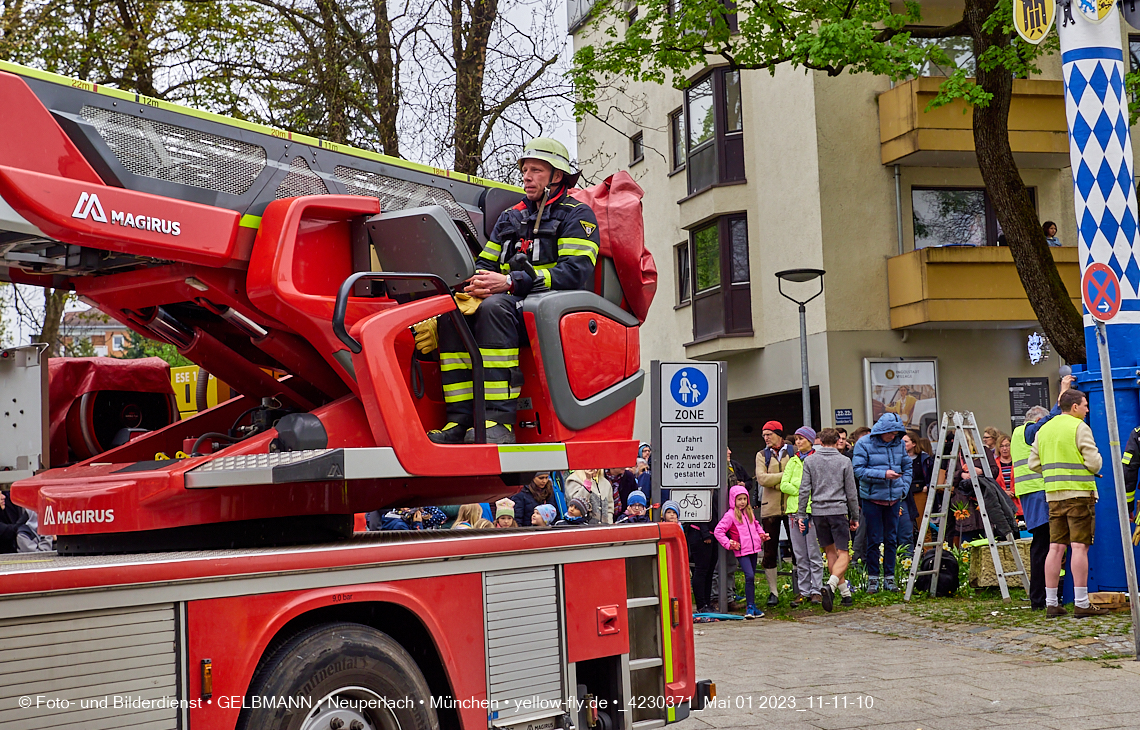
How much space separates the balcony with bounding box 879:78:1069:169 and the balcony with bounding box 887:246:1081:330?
1.91 m

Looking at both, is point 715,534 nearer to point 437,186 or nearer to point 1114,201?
point 1114,201

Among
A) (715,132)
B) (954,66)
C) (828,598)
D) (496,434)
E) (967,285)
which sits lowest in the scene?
(828,598)

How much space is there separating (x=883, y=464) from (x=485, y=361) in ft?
30.0

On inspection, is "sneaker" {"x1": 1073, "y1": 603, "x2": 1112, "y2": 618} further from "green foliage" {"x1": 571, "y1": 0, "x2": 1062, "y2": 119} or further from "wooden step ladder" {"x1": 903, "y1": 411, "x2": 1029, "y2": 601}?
"green foliage" {"x1": 571, "y1": 0, "x2": 1062, "y2": 119}

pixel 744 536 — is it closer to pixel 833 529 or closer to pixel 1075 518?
pixel 833 529

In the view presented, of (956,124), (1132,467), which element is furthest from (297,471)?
(956,124)

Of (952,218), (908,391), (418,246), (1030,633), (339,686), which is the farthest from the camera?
(952,218)

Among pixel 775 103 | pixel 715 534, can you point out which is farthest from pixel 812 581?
pixel 775 103

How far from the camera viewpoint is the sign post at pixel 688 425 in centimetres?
1127

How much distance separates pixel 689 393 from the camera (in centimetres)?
1141

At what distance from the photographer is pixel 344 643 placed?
473cm

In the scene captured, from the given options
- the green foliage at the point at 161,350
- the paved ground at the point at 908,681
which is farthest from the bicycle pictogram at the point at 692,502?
the green foliage at the point at 161,350

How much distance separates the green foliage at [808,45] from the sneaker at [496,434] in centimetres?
1011

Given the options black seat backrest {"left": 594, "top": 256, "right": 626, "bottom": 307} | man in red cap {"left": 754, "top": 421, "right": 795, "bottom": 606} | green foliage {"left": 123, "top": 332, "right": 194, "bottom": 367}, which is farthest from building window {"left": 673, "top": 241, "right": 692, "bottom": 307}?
black seat backrest {"left": 594, "top": 256, "right": 626, "bottom": 307}
